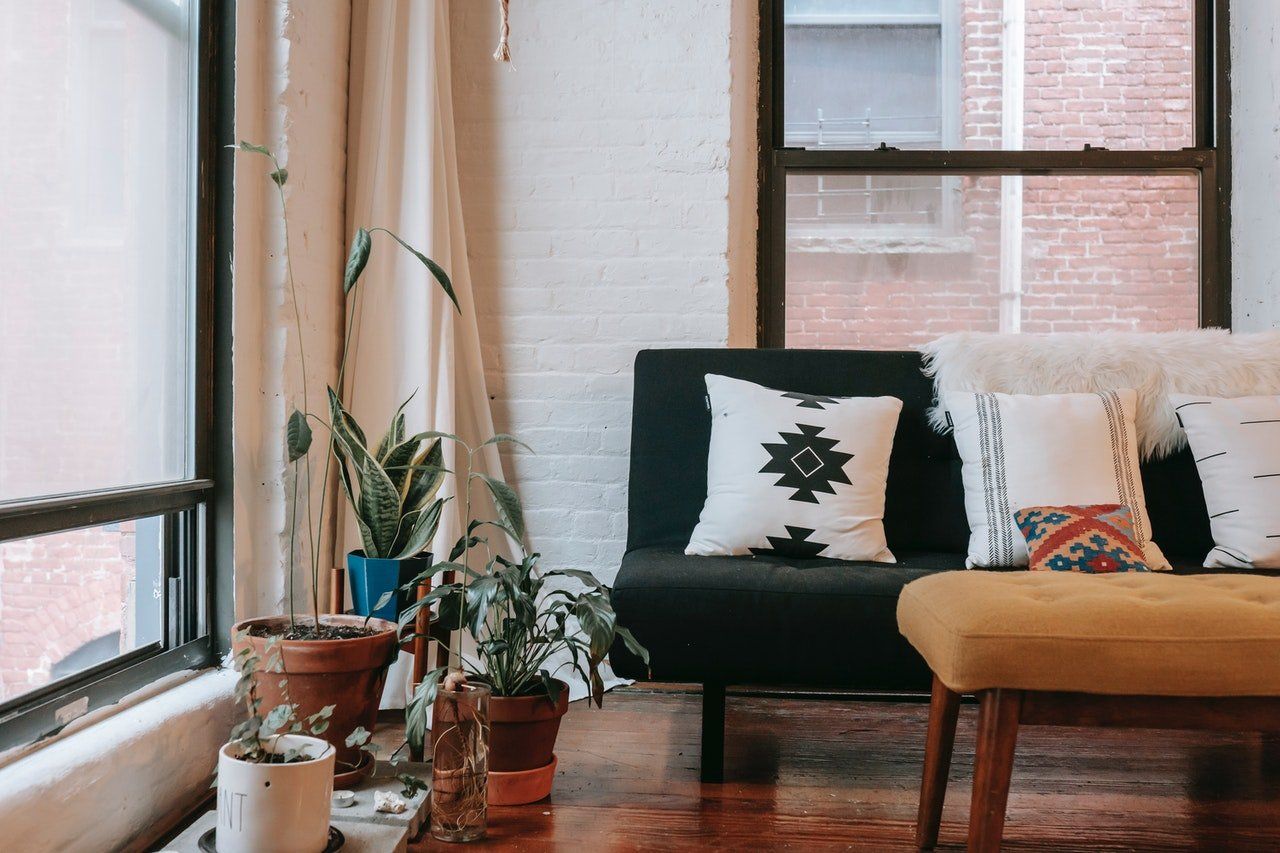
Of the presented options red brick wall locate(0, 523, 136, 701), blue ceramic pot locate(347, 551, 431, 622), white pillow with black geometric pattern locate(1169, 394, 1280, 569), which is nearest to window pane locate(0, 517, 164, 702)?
red brick wall locate(0, 523, 136, 701)

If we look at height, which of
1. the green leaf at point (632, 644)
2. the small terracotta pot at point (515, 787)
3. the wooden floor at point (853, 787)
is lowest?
the wooden floor at point (853, 787)

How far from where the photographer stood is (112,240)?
5.74 feet

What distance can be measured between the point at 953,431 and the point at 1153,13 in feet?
5.50

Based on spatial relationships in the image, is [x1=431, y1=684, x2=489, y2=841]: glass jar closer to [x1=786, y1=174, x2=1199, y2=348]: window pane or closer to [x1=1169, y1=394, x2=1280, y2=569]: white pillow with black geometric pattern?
[x1=1169, y1=394, x2=1280, y2=569]: white pillow with black geometric pattern

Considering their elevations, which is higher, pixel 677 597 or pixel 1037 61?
pixel 1037 61

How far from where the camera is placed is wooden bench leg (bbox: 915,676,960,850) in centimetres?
159

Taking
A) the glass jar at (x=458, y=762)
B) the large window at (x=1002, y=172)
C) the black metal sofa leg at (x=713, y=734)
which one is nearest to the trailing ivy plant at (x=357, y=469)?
the glass jar at (x=458, y=762)

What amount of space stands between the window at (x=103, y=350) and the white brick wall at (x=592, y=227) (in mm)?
884

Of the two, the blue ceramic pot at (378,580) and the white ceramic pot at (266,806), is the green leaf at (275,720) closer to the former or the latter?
the white ceramic pot at (266,806)

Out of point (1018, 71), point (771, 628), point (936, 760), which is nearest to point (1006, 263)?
point (1018, 71)

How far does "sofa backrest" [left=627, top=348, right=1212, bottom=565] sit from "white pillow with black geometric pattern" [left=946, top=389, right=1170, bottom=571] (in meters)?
0.13

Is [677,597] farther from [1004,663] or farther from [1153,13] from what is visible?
[1153,13]

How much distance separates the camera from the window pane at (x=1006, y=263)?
9.78 ft

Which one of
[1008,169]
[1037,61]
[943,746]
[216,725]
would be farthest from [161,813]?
[1037,61]
